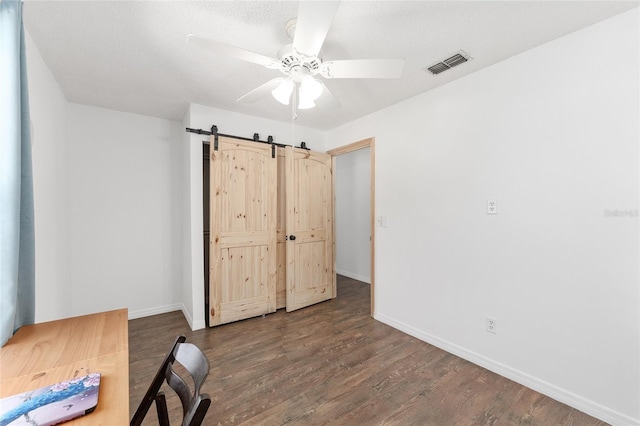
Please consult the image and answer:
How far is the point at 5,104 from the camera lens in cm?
118

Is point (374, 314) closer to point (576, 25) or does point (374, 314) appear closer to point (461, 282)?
point (461, 282)

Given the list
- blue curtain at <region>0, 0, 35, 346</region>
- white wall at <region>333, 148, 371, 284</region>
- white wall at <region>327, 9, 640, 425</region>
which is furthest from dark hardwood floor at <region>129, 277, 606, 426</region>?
white wall at <region>333, 148, 371, 284</region>

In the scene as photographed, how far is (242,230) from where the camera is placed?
3.19m

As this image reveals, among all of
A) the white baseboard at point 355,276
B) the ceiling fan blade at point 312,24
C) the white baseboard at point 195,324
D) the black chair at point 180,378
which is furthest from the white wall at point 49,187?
the white baseboard at point 355,276

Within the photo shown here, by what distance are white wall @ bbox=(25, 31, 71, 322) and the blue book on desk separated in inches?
62.0

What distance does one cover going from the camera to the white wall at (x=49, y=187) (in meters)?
1.89

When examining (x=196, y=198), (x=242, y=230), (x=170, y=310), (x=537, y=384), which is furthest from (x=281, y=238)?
(x=537, y=384)

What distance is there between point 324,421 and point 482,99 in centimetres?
274

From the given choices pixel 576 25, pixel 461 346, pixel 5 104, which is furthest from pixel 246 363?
pixel 576 25

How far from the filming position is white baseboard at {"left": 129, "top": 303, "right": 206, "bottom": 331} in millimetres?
2998

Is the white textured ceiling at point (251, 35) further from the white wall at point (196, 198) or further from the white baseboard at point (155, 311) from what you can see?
the white baseboard at point (155, 311)

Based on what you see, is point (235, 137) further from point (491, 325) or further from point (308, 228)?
point (491, 325)

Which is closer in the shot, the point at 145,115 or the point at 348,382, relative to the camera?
the point at 348,382

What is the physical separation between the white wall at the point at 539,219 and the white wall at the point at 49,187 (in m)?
3.14
